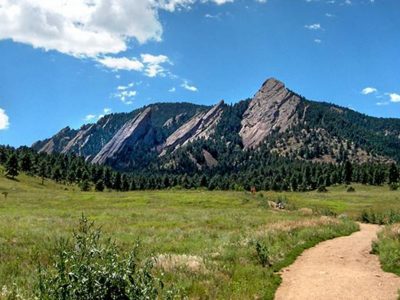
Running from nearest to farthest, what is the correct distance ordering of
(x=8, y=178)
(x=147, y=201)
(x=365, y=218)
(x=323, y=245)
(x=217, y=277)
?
(x=217, y=277), (x=323, y=245), (x=365, y=218), (x=147, y=201), (x=8, y=178)

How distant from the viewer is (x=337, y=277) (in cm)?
1844

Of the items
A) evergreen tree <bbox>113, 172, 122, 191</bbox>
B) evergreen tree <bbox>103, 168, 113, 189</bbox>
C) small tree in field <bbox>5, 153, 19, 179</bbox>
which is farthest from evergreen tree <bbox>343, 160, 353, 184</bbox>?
small tree in field <bbox>5, 153, 19, 179</bbox>

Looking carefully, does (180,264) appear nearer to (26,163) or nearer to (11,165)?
(11,165)

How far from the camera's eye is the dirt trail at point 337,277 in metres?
16.1

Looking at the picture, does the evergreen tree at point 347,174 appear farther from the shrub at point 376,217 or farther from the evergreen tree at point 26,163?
the shrub at point 376,217

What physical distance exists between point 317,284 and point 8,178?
131 m

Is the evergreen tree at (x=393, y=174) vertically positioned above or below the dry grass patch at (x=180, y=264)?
above

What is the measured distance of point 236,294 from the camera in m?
15.0

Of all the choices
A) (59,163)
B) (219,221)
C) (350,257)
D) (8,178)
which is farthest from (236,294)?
(59,163)

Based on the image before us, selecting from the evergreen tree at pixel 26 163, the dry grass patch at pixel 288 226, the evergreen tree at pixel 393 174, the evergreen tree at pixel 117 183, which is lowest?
the evergreen tree at pixel 117 183

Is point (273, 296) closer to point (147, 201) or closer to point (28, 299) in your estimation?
point (28, 299)

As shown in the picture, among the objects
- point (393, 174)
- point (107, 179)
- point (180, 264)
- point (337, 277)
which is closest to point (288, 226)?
point (337, 277)

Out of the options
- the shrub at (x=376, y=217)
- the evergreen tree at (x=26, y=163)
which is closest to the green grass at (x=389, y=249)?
the shrub at (x=376, y=217)

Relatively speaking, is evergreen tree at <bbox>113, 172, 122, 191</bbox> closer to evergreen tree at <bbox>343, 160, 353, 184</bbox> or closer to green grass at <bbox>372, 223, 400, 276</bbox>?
evergreen tree at <bbox>343, 160, 353, 184</bbox>
